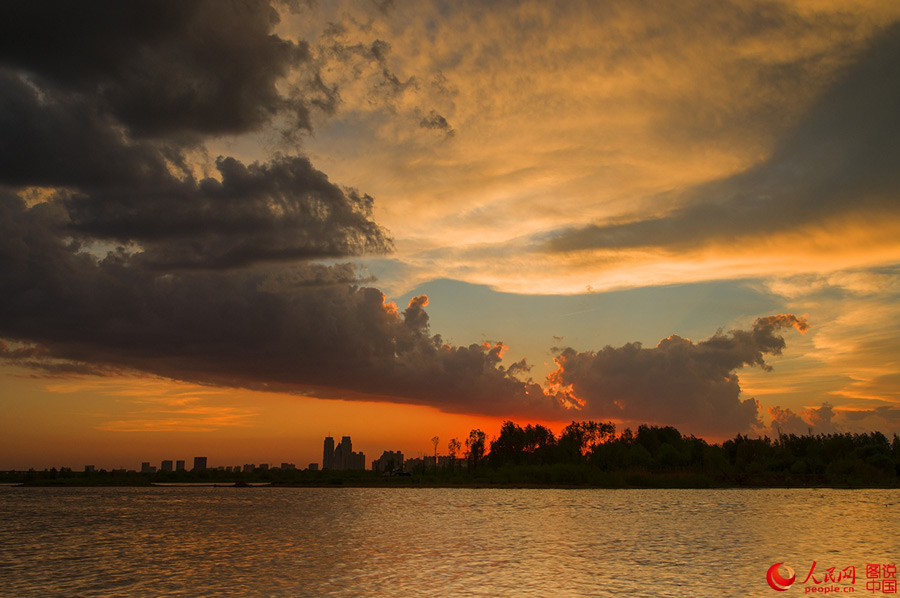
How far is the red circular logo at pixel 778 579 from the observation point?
1448 inches

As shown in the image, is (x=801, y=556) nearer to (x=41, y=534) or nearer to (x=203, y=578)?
(x=203, y=578)

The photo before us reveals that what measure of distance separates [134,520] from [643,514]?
77676mm

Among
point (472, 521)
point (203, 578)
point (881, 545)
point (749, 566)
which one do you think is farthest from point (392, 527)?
point (881, 545)

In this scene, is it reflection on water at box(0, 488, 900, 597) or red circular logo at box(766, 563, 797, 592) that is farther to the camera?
reflection on water at box(0, 488, 900, 597)

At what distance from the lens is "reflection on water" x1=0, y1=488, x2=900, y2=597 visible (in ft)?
123

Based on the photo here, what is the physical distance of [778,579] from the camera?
39.1 meters

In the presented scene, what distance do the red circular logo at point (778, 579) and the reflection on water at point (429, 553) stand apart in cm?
84

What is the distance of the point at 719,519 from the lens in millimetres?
87125

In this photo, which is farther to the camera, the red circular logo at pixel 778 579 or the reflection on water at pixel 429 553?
the reflection on water at pixel 429 553

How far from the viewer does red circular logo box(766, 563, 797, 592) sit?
36781mm

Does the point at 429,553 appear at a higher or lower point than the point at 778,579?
lower

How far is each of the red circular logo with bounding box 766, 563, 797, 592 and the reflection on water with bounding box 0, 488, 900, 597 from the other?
33.0 inches

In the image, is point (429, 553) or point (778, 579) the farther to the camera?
point (429, 553)

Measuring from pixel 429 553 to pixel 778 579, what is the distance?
26899mm
